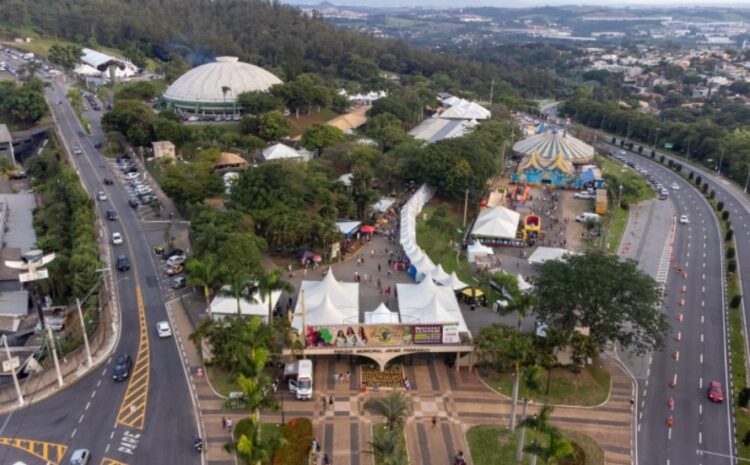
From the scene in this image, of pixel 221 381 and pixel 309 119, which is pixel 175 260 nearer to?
pixel 221 381

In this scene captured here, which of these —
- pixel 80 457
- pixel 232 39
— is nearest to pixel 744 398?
pixel 80 457

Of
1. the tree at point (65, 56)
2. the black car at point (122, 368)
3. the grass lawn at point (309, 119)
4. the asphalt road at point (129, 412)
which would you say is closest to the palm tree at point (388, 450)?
the asphalt road at point (129, 412)

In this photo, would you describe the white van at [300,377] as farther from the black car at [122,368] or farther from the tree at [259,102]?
the tree at [259,102]

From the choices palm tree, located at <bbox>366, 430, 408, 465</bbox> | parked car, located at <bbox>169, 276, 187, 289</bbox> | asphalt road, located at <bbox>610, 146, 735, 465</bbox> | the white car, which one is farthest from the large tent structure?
palm tree, located at <bbox>366, 430, 408, 465</bbox>

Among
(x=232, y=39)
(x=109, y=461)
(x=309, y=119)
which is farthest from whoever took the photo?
(x=232, y=39)

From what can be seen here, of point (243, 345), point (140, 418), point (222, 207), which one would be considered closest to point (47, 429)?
point (140, 418)

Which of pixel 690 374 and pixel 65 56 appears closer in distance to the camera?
pixel 690 374

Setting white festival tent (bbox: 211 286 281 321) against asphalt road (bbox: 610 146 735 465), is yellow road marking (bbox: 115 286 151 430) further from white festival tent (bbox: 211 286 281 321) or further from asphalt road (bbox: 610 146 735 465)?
asphalt road (bbox: 610 146 735 465)
